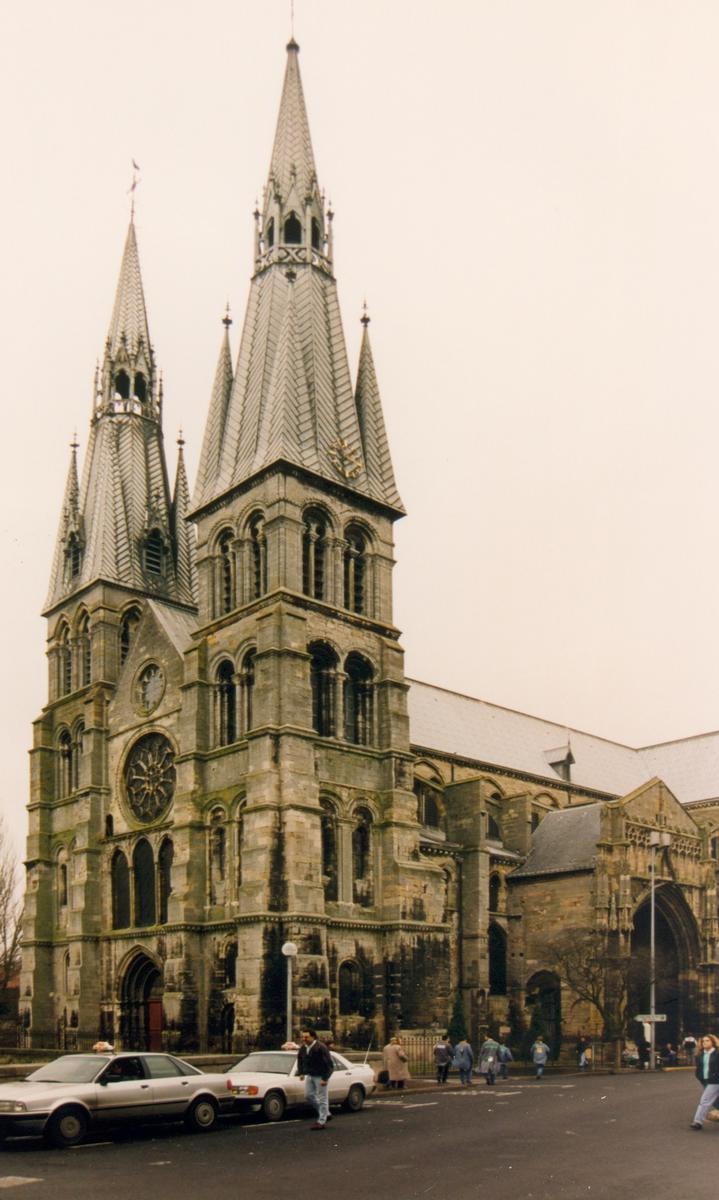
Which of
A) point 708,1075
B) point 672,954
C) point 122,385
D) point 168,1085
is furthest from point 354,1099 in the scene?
point 122,385

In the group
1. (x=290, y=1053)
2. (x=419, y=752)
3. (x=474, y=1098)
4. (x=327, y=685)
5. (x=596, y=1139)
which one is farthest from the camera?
(x=419, y=752)

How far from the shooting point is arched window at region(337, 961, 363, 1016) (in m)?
42.5

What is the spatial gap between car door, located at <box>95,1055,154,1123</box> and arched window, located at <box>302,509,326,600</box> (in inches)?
1057

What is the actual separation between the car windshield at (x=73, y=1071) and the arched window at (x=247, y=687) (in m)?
24.5

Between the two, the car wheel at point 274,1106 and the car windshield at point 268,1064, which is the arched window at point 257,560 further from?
the car wheel at point 274,1106

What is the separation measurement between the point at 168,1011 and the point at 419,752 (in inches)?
734

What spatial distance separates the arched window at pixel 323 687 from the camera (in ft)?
149

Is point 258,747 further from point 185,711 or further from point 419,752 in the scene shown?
point 419,752

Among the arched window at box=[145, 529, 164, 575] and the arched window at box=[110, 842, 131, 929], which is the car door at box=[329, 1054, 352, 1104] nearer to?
the arched window at box=[110, 842, 131, 929]

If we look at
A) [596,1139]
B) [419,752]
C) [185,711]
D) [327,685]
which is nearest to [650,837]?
[419,752]

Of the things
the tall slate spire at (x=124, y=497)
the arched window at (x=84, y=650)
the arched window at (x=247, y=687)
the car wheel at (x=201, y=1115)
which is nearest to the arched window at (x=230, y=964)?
the arched window at (x=247, y=687)

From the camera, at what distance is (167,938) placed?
44.4 m

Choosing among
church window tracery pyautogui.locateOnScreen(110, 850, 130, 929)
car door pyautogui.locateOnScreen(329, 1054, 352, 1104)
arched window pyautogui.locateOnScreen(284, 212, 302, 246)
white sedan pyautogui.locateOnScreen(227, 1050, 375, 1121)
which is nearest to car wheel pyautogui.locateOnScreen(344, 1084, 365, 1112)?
white sedan pyautogui.locateOnScreen(227, 1050, 375, 1121)

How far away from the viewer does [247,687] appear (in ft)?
150
